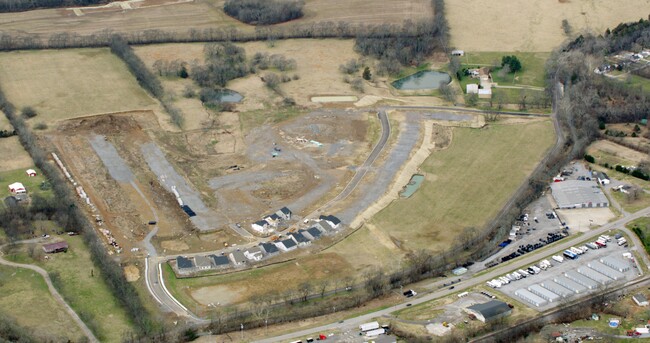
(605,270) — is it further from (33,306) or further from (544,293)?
(33,306)

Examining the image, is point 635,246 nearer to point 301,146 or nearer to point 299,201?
point 299,201

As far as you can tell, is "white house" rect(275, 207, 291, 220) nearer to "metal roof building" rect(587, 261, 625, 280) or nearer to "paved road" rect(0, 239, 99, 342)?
"paved road" rect(0, 239, 99, 342)

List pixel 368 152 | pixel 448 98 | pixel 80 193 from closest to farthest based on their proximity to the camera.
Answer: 1. pixel 80 193
2. pixel 368 152
3. pixel 448 98

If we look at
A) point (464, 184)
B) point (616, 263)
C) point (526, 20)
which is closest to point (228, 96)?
point (464, 184)

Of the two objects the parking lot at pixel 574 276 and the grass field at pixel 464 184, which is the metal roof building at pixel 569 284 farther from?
the grass field at pixel 464 184

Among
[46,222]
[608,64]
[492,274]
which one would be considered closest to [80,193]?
[46,222]

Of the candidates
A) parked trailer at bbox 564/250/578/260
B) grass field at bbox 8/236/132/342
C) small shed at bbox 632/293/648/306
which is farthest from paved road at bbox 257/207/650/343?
grass field at bbox 8/236/132/342
